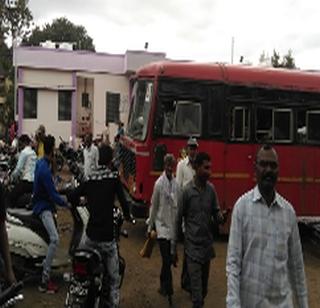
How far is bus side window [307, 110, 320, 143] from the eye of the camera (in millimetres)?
10961

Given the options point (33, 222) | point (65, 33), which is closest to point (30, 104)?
point (33, 222)

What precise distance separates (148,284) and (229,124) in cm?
385

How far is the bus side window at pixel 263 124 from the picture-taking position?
35.1ft

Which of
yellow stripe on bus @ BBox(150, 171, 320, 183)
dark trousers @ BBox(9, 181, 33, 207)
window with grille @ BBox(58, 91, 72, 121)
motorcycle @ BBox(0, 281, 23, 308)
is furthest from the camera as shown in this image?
window with grille @ BBox(58, 91, 72, 121)

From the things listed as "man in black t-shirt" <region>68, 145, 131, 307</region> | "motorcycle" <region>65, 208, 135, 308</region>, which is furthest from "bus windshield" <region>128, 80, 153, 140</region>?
"motorcycle" <region>65, 208, 135, 308</region>

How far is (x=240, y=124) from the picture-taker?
10.6 meters

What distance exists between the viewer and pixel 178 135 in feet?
33.9

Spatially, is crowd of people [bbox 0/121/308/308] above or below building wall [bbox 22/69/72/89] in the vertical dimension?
below

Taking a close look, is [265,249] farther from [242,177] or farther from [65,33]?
[65,33]

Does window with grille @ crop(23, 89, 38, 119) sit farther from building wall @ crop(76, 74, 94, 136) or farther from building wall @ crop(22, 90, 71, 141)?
building wall @ crop(76, 74, 94, 136)

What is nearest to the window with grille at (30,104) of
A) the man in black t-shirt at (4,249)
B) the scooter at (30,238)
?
the scooter at (30,238)

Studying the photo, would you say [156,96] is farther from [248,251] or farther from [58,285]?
[248,251]

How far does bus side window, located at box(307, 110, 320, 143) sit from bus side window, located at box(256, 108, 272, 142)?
78cm

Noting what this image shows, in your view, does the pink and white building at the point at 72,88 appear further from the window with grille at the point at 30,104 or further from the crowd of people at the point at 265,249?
the crowd of people at the point at 265,249
